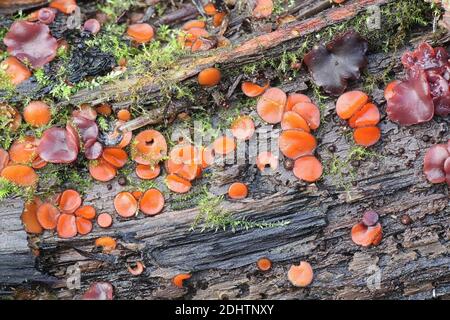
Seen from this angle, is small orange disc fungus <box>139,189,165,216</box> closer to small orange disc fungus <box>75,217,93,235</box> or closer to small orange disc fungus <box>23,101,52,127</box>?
small orange disc fungus <box>75,217,93,235</box>

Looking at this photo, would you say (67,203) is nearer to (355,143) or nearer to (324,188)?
(324,188)

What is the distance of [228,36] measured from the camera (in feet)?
14.4

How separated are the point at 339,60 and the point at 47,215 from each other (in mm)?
2571

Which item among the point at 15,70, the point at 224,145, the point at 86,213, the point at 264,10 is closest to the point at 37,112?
the point at 15,70

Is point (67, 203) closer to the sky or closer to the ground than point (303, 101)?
closer to the ground

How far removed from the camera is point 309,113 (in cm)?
405

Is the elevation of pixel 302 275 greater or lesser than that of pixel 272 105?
lesser

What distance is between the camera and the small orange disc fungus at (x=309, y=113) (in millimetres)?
4051

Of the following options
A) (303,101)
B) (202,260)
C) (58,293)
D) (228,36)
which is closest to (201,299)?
(202,260)

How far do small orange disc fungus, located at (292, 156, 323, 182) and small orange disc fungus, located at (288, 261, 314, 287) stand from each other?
26.0 inches

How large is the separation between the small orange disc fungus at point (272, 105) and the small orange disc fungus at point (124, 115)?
1027 millimetres

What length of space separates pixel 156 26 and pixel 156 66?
60 cm

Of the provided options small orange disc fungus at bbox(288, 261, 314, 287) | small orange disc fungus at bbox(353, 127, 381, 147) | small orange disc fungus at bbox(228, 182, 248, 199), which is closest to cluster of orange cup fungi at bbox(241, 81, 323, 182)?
small orange disc fungus at bbox(228, 182, 248, 199)

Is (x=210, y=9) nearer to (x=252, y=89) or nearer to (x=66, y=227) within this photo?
(x=252, y=89)
